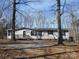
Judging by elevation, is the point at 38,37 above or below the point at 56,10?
below

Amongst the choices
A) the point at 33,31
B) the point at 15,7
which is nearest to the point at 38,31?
the point at 33,31

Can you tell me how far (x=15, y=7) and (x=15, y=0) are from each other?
121 centimetres

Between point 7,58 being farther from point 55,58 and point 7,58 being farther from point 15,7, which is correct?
point 15,7

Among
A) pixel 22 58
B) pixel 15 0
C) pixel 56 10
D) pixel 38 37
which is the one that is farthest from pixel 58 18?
pixel 38 37

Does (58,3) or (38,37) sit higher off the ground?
(58,3)

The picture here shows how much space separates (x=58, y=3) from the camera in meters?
26.1

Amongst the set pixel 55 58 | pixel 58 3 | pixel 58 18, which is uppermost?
pixel 58 3

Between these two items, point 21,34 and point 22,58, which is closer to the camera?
point 22,58

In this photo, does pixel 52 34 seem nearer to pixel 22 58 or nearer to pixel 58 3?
pixel 58 3

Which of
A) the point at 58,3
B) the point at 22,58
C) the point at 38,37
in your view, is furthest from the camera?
the point at 38,37

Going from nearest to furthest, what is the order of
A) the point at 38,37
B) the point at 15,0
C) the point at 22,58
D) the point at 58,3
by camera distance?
1. the point at 22,58
2. the point at 58,3
3. the point at 15,0
4. the point at 38,37

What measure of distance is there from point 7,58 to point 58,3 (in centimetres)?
1601

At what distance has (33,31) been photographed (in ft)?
193

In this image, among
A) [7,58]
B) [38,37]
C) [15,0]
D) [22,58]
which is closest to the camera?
[7,58]
